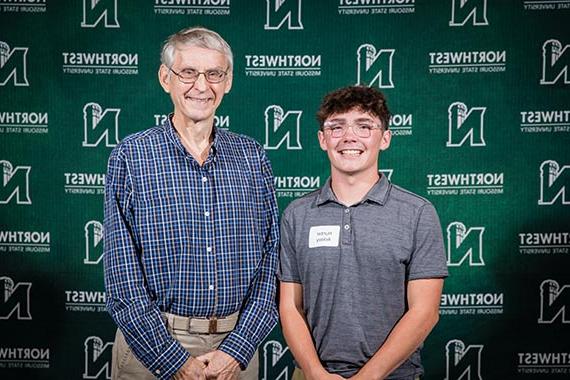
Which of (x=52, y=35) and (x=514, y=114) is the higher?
(x=52, y=35)

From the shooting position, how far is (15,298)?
3.39 metres

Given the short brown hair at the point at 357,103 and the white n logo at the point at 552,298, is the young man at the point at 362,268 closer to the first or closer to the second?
the short brown hair at the point at 357,103

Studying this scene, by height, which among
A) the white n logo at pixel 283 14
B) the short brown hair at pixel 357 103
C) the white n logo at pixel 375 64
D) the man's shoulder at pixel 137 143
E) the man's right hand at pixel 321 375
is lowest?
the man's right hand at pixel 321 375

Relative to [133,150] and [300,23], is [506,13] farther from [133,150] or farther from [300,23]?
[133,150]

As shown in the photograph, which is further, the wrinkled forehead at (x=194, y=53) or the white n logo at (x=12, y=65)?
the white n logo at (x=12, y=65)

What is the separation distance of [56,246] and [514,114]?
→ 2513 millimetres

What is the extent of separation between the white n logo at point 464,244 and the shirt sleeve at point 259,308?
152cm

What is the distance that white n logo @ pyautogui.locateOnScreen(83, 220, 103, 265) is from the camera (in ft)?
11.1

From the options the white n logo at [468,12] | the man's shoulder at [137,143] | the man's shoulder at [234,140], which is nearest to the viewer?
the man's shoulder at [137,143]

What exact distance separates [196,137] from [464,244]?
72.6 inches

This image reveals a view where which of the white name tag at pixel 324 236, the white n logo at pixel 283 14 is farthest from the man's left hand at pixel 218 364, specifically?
the white n logo at pixel 283 14

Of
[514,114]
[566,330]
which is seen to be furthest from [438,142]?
[566,330]

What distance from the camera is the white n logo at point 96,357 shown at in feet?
11.2

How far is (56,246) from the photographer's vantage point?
3.37 meters
